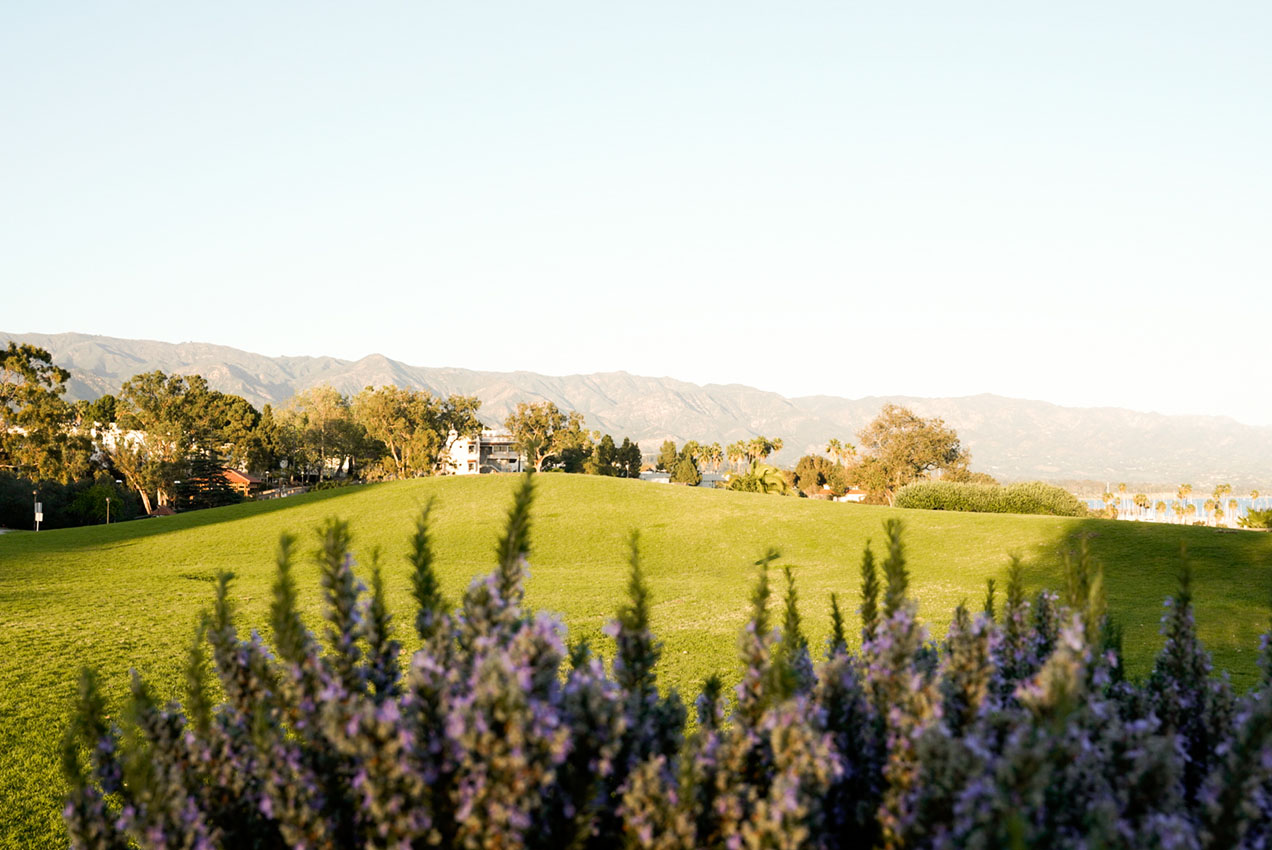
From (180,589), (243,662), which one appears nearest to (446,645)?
(243,662)

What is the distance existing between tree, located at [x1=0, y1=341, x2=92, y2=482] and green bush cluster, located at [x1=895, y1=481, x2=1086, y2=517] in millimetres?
53191

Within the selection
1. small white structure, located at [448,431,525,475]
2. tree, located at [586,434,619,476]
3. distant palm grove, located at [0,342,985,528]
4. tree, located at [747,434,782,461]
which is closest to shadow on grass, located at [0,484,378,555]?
distant palm grove, located at [0,342,985,528]

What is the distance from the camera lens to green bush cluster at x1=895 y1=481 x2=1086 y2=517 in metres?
36.6

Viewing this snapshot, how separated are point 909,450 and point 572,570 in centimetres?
6554

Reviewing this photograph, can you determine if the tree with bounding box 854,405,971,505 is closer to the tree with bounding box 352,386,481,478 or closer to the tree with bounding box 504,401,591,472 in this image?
the tree with bounding box 504,401,591,472

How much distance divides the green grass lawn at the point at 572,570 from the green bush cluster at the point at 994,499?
5527 mm

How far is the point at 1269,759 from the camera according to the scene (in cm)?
212

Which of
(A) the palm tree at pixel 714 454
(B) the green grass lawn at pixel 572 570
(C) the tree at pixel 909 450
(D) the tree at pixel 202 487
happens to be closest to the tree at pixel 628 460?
(A) the palm tree at pixel 714 454

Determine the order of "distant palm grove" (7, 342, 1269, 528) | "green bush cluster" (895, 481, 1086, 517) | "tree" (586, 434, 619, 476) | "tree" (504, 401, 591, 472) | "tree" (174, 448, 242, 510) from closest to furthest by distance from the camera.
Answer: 1. "green bush cluster" (895, 481, 1086, 517)
2. "distant palm grove" (7, 342, 1269, 528)
3. "tree" (174, 448, 242, 510)
4. "tree" (504, 401, 591, 472)
5. "tree" (586, 434, 619, 476)

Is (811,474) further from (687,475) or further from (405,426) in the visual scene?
(405,426)

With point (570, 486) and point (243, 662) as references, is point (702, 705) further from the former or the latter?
point (570, 486)

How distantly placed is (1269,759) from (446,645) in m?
2.24

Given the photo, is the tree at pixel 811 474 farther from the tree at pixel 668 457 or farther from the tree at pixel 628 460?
the tree at pixel 668 457

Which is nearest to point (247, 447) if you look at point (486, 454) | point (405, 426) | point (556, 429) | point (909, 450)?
point (405, 426)
